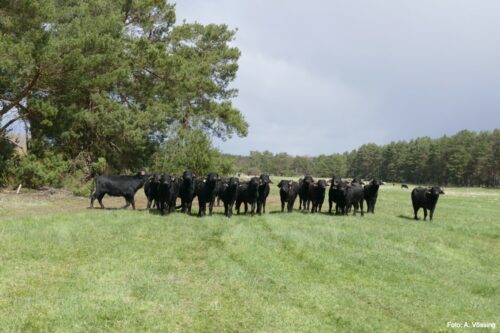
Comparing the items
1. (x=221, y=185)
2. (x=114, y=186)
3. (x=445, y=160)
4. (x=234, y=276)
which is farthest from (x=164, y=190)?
(x=445, y=160)

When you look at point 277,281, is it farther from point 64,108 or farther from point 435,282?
point 64,108

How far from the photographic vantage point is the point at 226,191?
1744 centimetres

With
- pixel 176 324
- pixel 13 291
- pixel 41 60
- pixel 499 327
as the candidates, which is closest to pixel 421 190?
pixel 499 327

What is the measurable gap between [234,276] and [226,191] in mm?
8240

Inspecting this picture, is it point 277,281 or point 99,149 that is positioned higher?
point 99,149

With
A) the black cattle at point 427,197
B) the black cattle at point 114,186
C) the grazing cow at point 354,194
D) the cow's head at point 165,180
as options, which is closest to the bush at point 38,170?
the black cattle at point 114,186

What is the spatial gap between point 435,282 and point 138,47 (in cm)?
2555

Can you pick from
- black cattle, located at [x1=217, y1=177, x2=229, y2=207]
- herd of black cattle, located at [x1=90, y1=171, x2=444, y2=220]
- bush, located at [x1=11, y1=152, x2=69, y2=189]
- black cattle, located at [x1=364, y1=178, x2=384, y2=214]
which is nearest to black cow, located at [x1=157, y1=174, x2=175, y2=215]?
herd of black cattle, located at [x1=90, y1=171, x2=444, y2=220]

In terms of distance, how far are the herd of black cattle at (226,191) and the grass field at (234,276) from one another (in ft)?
5.21

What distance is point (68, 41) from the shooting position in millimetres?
22266

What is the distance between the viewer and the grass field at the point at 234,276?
720 centimetres

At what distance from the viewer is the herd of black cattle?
56.4 feet

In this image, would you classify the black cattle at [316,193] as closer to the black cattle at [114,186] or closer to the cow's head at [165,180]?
the cow's head at [165,180]

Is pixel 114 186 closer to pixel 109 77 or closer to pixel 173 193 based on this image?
pixel 173 193
